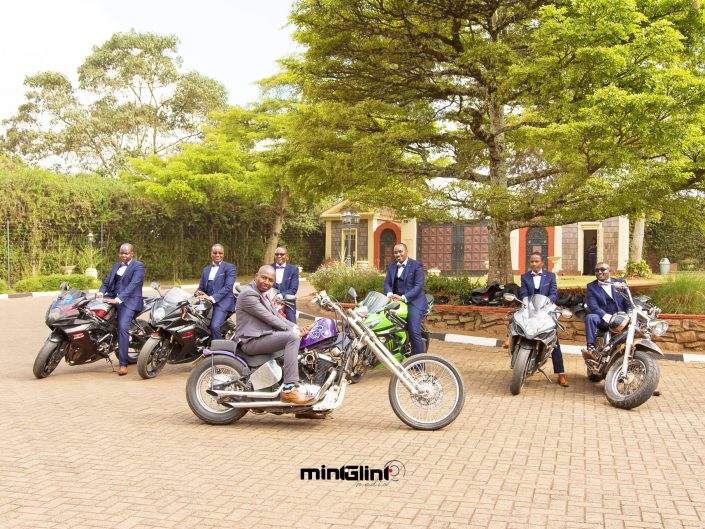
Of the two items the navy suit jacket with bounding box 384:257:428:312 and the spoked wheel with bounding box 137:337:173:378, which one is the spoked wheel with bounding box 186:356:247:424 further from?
the navy suit jacket with bounding box 384:257:428:312

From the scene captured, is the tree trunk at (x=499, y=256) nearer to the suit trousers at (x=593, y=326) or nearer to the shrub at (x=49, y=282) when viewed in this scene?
the suit trousers at (x=593, y=326)

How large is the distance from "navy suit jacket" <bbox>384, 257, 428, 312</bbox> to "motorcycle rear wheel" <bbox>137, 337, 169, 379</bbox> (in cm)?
294

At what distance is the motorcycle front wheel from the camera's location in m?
7.09

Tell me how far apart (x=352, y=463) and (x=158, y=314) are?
14.4 ft

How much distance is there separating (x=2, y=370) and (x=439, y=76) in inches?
361

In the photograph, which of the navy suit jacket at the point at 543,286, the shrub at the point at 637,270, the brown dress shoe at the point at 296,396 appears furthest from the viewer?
the shrub at the point at 637,270

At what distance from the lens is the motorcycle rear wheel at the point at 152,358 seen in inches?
345

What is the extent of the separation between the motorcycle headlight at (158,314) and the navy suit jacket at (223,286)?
83 centimetres

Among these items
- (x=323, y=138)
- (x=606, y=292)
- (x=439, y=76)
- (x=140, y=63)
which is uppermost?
(x=140, y=63)

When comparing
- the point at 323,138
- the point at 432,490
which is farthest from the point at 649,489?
the point at 323,138

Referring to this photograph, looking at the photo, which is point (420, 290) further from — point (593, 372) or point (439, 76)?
point (439, 76)

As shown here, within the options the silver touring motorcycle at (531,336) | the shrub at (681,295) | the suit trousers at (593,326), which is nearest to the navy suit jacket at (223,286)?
the silver touring motorcycle at (531,336)

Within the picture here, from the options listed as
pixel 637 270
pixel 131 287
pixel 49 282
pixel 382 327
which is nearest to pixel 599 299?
pixel 382 327

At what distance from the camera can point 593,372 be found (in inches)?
334
